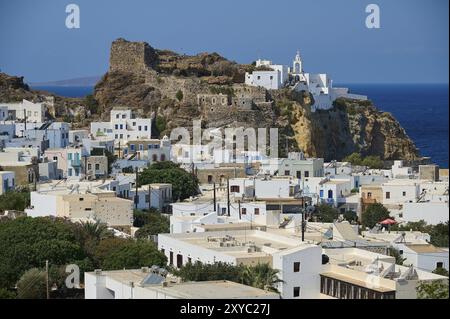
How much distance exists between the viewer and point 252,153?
50.8m

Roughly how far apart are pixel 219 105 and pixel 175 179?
45.6ft

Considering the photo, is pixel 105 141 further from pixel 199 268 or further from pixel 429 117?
pixel 429 117

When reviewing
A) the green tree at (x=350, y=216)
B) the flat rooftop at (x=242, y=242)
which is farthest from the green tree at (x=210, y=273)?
the green tree at (x=350, y=216)

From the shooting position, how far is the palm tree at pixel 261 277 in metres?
24.6

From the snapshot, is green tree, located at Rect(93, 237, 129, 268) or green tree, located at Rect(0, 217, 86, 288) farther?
green tree, located at Rect(93, 237, 129, 268)

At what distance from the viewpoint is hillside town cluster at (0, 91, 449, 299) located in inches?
990

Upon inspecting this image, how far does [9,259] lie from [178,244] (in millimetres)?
3196

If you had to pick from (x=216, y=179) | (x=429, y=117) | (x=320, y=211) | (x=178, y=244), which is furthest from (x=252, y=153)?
(x=429, y=117)

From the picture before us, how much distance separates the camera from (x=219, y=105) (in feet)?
188

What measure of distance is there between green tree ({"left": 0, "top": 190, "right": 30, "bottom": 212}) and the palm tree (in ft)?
47.2

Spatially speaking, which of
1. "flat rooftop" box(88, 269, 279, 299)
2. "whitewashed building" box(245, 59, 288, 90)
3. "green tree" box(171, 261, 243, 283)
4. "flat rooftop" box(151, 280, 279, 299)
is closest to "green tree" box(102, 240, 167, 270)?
"green tree" box(171, 261, 243, 283)

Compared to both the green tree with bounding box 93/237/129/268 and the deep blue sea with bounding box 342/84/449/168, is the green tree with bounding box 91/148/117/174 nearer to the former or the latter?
the green tree with bounding box 93/237/129/268

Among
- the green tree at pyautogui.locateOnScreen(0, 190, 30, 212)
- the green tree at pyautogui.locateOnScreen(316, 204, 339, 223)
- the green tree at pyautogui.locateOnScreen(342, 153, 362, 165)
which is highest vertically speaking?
the green tree at pyautogui.locateOnScreen(342, 153, 362, 165)

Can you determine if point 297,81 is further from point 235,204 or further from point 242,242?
point 242,242
